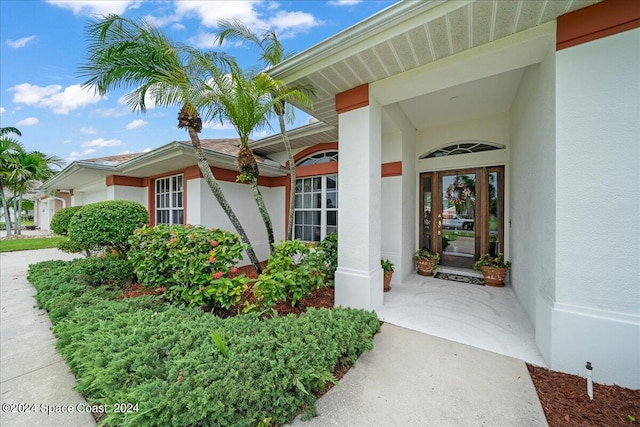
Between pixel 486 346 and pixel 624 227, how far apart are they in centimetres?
191

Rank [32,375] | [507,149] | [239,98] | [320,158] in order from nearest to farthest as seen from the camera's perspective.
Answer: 1. [32,375]
2. [239,98]
3. [507,149]
4. [320,158]

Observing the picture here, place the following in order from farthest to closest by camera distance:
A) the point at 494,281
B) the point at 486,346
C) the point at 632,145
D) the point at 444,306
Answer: the point at 494,281, the point at 444,306, the point at 486,346, the point at 632,145

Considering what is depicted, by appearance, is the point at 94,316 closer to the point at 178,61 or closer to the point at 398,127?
the point at 178,61

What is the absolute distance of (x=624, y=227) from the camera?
231cm

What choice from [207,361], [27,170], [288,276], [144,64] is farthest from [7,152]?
[207,361]

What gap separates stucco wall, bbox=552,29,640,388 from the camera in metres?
2.29

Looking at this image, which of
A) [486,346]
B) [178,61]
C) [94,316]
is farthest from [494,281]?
[178,61]

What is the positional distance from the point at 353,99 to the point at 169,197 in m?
7.71

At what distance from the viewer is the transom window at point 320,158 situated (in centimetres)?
735

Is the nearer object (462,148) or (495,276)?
(495,276)

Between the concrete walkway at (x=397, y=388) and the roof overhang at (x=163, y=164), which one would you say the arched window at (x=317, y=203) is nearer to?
the roof overhang at (x=163, y=164)

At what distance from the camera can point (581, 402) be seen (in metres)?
2.13

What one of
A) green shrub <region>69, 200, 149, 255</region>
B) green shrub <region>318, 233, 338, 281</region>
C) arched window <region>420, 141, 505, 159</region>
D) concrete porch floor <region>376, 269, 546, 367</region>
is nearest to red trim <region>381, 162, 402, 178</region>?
arched window <region>420, 141, 505, 159</region>

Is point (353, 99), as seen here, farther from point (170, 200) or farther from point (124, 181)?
point (124, 181)
